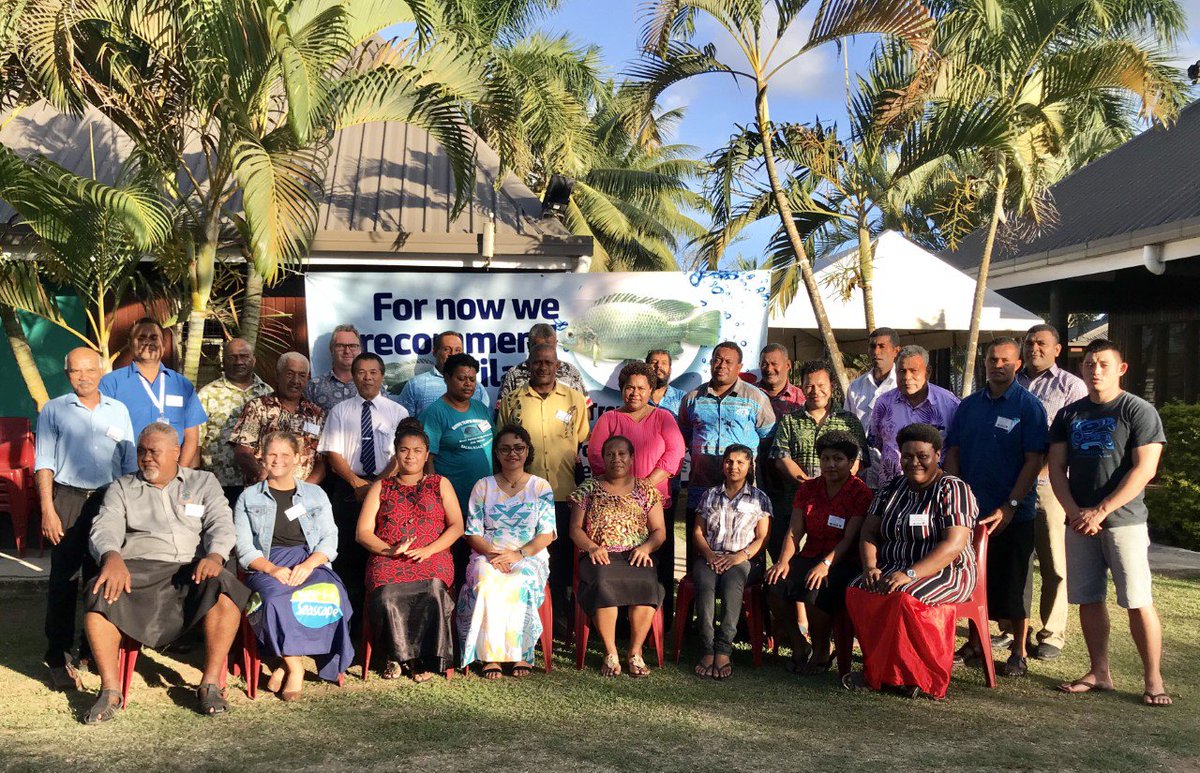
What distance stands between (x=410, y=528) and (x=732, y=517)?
1.70 m

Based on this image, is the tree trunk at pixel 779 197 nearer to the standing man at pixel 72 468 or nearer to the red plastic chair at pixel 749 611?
the red plastic chair at pixel 749 611

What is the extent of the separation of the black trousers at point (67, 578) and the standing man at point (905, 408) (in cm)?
407

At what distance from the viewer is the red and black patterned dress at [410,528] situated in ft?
18.1

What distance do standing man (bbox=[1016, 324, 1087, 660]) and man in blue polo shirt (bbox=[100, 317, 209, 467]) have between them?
4.58m

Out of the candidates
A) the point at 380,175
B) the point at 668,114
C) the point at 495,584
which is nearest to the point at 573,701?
the point at 495,584

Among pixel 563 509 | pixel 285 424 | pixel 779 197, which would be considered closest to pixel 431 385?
pixel 285 424

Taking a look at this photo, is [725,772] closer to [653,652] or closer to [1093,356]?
[653,652]

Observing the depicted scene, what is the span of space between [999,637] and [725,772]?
2769 mm

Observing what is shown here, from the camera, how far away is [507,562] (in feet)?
18.5

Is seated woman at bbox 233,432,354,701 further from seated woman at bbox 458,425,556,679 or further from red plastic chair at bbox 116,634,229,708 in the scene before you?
seated woman at bbox 458,425,556,679

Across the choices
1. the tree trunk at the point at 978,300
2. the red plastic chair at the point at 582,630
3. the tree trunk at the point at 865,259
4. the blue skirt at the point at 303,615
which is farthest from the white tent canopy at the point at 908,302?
the blue skirt at the point at 303,615

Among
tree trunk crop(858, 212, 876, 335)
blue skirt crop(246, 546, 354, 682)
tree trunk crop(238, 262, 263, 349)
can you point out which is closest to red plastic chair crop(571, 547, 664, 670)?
blue skirt crop(246, 546, 354, 682)

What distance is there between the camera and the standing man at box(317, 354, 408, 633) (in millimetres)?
6020

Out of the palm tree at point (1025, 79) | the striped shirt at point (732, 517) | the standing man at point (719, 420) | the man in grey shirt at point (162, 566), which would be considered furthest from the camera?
the palm tree at point (1025, 79)
